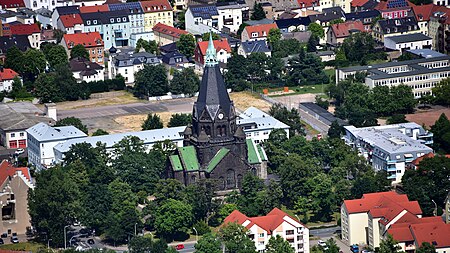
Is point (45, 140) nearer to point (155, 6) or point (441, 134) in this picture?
point (441, 134)

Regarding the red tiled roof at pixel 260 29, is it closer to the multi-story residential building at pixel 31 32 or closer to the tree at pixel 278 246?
the multi-story residential building at pixel 31 32

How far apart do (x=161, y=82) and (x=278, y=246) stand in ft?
165

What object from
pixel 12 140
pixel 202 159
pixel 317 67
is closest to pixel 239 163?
pixel 202 159

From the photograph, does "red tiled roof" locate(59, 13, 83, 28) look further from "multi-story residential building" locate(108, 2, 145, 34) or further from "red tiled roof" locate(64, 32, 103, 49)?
"red tiled roof" locate(64, 32, 103, 49)

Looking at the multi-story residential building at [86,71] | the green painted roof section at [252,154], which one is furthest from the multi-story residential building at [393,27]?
the green painted roof section at [252,154]

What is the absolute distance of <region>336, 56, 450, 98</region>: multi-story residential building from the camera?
138 meters

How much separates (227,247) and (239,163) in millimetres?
15370

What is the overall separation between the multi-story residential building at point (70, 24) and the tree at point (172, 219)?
211 feet

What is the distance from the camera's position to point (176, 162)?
110 m

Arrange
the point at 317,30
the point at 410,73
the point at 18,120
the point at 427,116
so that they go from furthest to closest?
the point at 317,30, the point at 410,73, the point at 427,116, the point at 18,120

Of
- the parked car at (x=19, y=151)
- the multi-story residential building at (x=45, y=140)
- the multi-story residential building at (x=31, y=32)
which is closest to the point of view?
the multi-story residential building at (x=45, y=140)

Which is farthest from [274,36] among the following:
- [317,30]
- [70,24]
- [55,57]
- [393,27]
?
[55,57]

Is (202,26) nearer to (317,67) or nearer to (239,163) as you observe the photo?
(317,67)

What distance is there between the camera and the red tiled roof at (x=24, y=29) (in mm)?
160750
